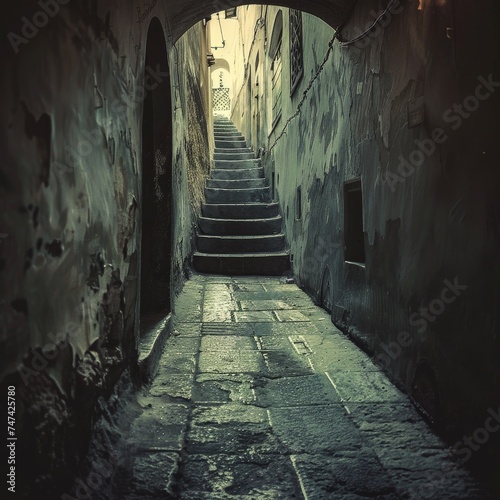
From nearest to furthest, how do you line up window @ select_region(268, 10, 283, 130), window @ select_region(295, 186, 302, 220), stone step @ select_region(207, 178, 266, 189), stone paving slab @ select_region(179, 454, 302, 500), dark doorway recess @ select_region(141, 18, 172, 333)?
stone paving slab @ select_region(179, 454, 302, 500), dark doorway recess @ select_region(141, 18, 172, 333), window @ select_region(295, 186, 302, 220), window @ select_region(268, 10, 283, 130), stone step @ select_region(207, 178, 266, 189)

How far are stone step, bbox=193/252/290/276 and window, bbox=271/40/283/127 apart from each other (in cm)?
277

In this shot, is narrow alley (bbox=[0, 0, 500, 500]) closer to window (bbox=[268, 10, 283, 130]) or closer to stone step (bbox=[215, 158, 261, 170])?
window (bbox=[268, 10, 283, 130])

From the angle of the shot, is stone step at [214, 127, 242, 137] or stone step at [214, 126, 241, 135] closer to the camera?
stone step at [214, 127, 242, 137]

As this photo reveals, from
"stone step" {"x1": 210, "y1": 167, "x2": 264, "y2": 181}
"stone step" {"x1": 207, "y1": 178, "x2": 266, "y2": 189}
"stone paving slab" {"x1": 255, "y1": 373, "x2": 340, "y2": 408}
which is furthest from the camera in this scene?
"stone step" {"x1": 210, "y1": 167, "x2": 264, "y2": 181}

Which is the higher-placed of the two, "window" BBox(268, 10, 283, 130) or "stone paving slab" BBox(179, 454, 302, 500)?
"window" BBox(268, 10, 283, 130)

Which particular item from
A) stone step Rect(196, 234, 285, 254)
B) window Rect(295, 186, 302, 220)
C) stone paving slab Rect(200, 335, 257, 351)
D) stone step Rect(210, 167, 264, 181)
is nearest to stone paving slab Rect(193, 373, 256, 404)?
stone paving slab Rect(200, 335, 257, 351)

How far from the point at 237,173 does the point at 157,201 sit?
678 centimetres

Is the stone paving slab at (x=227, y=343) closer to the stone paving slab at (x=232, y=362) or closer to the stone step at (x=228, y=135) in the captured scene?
the stone paving slab at (x=232, y=362)

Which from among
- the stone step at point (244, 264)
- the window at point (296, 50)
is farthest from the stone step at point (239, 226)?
the window at point (296, 50)

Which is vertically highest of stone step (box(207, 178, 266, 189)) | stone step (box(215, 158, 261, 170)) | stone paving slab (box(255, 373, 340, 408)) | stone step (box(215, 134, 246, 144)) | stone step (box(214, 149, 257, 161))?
stone step (box(215, 134, 246, 144))

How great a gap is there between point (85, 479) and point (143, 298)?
222cm

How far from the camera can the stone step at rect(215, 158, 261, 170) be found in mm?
11031

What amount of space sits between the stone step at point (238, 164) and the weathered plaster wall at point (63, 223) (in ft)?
28.9

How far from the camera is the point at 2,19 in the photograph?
1.03m
